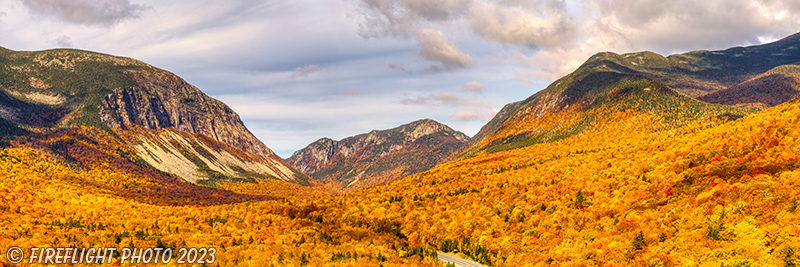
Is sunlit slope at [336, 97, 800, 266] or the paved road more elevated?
sunlit slope at [336, 97, 800, 266]

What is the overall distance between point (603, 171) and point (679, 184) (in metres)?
17.2

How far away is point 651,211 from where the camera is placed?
37.6 metres

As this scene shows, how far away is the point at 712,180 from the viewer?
1501 inches

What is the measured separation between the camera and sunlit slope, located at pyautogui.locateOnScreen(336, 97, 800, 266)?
2773 cm

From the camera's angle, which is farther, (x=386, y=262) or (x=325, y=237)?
(x=325, y=237)

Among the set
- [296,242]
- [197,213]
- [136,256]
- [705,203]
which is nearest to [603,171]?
[705,203]

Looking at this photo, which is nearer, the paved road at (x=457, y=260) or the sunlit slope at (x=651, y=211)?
the sunlit slope at (x=651, y=211)

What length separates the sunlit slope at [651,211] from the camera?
27.7 meters

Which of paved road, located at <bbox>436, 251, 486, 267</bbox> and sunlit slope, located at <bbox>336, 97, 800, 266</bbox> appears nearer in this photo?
sunlit slope, located at <bbox>336, 97, 800, 266</bbox>

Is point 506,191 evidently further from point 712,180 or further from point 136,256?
point 136,256

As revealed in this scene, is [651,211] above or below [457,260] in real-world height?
above

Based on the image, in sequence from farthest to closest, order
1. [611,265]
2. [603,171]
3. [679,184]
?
[603,171]
[679,184]
[611,265]

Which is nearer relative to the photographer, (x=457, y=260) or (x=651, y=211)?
(x=651, y=211)

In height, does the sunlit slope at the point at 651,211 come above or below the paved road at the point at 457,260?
above
